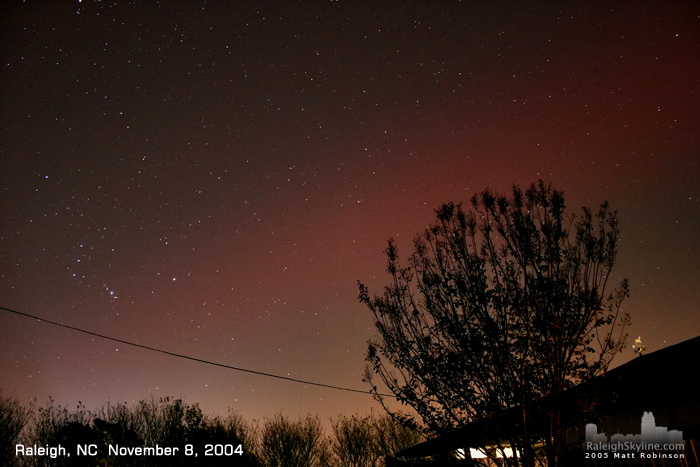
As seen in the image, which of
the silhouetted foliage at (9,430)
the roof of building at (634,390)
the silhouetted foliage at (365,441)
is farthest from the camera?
the silhouetted foliage at (365,441)

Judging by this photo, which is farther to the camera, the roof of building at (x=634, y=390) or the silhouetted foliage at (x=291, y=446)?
the silhouetted foliage at (x=291, y=446)

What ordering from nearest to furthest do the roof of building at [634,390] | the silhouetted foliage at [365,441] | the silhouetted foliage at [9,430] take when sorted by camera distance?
the roof of building at [634,390]
the silhouetted foliage at [9,430]
the silhouetted foliage at [365,441]

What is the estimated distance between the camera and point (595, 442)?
748 cm

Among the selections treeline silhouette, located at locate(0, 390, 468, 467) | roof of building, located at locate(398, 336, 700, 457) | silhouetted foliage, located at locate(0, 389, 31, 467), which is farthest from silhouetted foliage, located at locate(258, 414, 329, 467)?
roof of building, located at locate(398, 336, 700, 457)

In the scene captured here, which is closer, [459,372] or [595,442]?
[459,372]

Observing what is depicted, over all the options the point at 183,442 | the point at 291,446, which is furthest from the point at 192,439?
the point at 291,446

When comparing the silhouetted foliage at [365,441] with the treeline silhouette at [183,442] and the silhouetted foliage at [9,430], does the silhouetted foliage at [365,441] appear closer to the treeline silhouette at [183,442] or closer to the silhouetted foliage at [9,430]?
the treeline silhouette at [183,442]

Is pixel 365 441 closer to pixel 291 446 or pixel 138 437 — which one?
pixel 291 446

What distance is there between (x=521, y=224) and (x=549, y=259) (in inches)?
24.3

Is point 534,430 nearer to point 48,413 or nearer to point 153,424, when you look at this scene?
point 48,413

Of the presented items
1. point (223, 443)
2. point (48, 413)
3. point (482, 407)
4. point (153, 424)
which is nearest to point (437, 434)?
point (482, 407)

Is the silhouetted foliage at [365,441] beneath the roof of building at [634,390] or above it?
beneath

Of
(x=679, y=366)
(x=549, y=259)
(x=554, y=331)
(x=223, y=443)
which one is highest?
(x=549, y=259)

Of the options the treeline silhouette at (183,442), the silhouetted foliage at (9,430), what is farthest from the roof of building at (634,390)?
the silhouetted foliage at (9,430)
